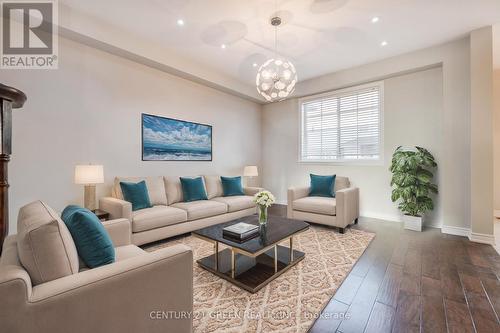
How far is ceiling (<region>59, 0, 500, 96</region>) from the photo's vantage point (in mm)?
2625

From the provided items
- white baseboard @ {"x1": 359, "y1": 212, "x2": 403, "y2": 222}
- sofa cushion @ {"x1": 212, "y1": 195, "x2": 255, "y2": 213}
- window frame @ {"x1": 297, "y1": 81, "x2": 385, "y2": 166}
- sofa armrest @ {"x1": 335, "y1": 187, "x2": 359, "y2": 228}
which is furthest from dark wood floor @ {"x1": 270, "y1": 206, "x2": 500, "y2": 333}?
sofa cushion @ {"x1": 212, "y1": 195, "x2": 255, "y2": 213}

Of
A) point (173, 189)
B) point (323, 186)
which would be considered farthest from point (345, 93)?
point (173, 189)

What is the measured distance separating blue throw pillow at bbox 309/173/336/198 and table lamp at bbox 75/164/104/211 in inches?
139

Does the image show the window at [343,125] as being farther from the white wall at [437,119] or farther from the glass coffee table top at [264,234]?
the glass coffee table top at [264,234]

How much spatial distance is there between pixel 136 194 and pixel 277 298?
235 cm

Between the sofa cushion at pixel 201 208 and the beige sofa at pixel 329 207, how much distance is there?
4.25 feet

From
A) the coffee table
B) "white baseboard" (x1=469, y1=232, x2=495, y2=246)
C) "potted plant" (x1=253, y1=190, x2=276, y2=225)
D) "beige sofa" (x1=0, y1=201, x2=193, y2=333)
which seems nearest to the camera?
"beige sofa" (x1=0, y1=201, x2=193, y2=333)

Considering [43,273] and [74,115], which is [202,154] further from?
[43,273]

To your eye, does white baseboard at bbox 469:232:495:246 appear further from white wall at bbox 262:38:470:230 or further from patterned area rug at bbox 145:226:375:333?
patterned area rug at bbox 145:226:375:333

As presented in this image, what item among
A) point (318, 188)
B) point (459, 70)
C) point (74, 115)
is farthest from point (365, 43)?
point (74, 115)

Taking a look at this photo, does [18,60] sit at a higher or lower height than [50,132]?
higher

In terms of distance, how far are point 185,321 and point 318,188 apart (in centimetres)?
346

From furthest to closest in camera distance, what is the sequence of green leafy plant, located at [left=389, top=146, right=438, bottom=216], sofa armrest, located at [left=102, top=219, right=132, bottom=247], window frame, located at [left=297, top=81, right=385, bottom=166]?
window frame, located at [left=297, top=81, right=385, bottom=166] < green leafy plant, located at [left=389, top=146, right=438, bottom=216] < sofa armrest, located at [left=102, top=219, right=132, bottom=247]

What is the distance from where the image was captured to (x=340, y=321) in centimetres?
158
